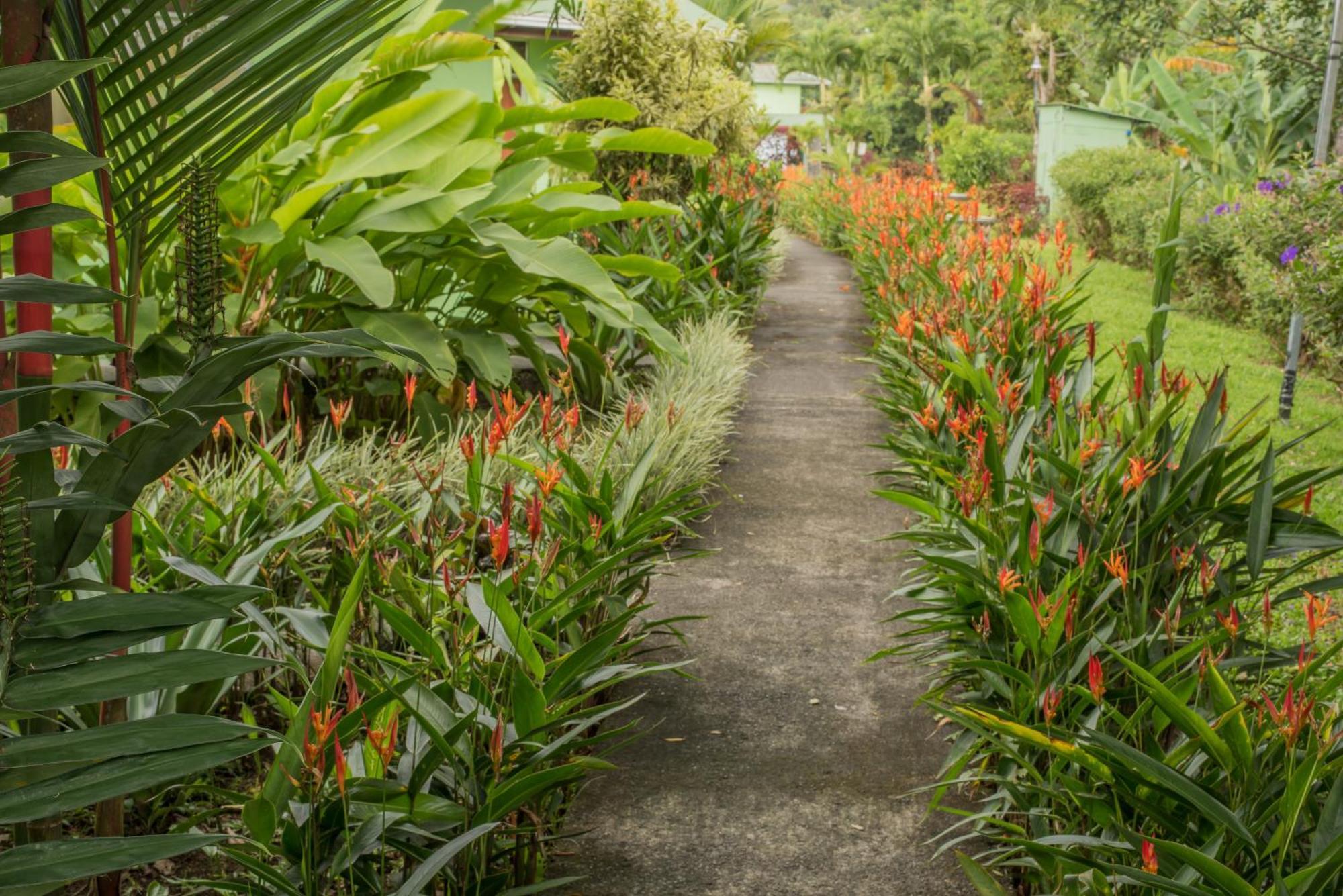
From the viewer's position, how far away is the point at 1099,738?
1919 millimetres

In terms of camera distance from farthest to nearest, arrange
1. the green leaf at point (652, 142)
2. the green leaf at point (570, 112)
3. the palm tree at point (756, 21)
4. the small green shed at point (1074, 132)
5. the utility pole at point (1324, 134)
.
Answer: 1. the small green shed at point (1074, 132)
2. the palm tree at point (756, 21)
3. the utility pole at point (1324, 134)
4. the green leaf at point (652, 142)
5. the green leaf at point (570, 112)

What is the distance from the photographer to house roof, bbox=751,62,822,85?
60.2m

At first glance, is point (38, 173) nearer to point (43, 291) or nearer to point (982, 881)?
point (43, 291)

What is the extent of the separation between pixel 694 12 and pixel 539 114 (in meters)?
13.0

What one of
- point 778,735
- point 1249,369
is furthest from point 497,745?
point 1249,369

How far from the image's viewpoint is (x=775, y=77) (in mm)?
61188

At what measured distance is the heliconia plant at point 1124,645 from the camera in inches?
79.3

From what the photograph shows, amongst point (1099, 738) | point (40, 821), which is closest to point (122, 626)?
point (40, 821)

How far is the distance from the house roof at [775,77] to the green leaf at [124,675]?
2381 inches

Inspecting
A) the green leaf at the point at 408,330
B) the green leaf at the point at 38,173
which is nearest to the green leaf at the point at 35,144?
the green leaf at the point at 38,173

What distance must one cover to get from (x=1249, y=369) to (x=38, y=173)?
1006 centimetres

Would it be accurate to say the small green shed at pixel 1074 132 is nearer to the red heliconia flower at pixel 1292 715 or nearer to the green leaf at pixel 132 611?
the red heliconia flower at pixel 1292 715

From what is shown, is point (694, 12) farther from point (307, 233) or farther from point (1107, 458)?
point (1107, 458)

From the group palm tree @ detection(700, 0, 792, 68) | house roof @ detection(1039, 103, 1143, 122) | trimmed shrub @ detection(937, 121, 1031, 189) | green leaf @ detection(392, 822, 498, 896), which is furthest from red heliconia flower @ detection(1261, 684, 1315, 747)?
trimmed shrub @ detection(937, 121, 1031, 189)
